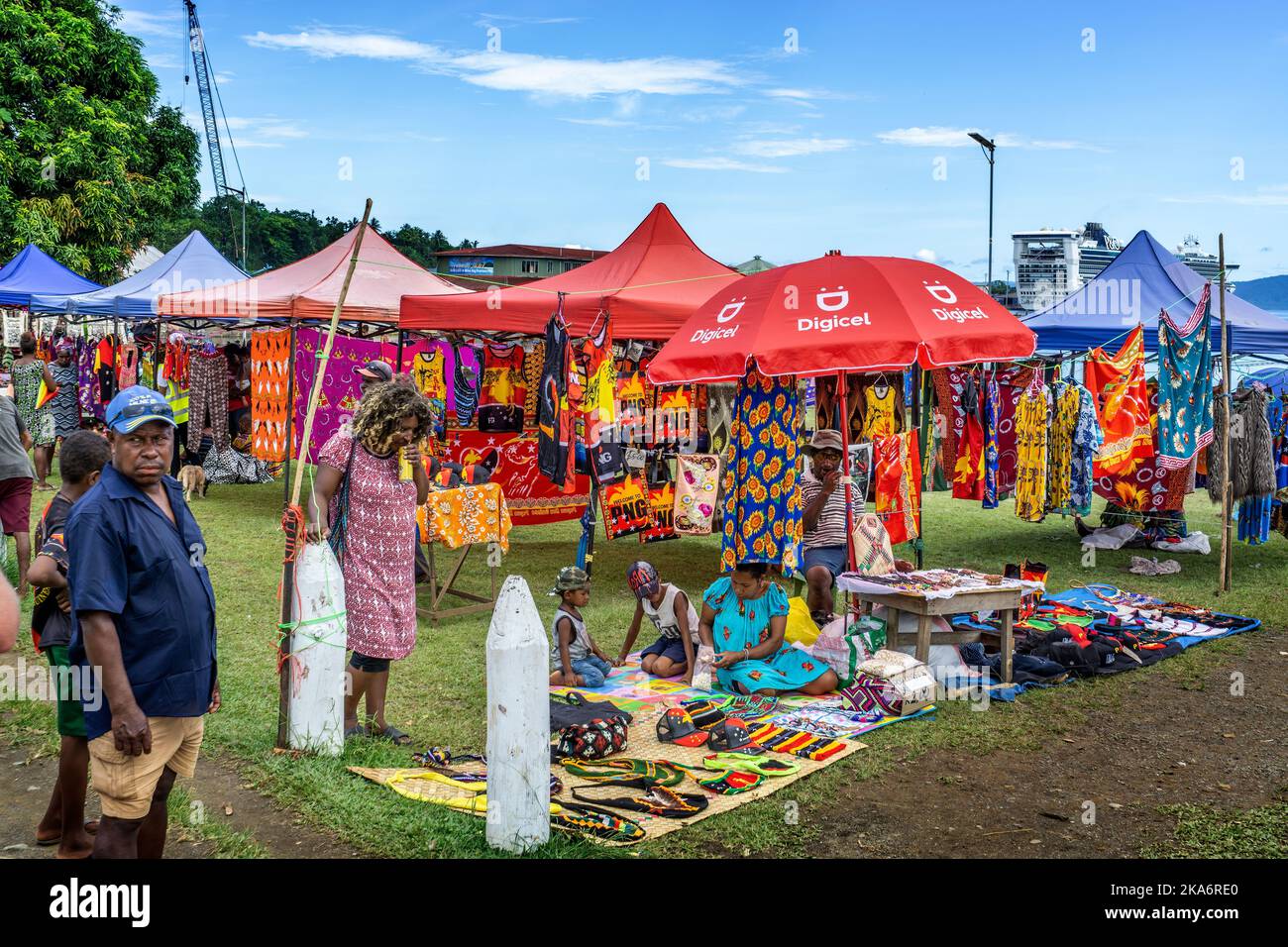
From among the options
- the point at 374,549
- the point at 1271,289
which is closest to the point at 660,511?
the point at 374,549

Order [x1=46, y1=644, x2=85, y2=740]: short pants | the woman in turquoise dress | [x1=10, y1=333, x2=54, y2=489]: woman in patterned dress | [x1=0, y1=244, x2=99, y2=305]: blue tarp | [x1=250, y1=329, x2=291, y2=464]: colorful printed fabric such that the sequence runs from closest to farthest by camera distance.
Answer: [x1=46, y1=644, x2=85, y2=740]: short pants < the woman in turquoise dress < [x1=250, y1=329, x2=291, y2=464]: colorful printed fabric < [x1=10, y1=333, x2=54, y2=489]: woman in patterned dress < [x1=0, y1=244, x2=99, y2=305]: blue tarp

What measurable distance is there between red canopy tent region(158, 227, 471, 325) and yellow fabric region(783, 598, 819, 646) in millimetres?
6035

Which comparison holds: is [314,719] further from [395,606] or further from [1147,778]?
[1147,778]

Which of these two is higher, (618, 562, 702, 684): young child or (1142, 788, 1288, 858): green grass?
(618, 562, 702, 684): young child

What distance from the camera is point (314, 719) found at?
203 inches

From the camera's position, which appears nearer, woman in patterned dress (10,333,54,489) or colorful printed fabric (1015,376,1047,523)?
colorful printed fabric (1015,376,1047,523)

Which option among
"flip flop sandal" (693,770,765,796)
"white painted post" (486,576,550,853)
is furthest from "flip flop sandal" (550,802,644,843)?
"flip flop sandal" (693,770,765,796)

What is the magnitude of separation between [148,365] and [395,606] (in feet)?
39.6

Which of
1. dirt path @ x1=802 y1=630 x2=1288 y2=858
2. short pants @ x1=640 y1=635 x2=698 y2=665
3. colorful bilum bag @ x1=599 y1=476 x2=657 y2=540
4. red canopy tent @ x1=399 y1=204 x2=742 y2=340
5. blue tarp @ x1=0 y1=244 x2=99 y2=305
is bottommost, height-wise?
dirt path @ x1=802 y1=630 x2=1288 y2=858

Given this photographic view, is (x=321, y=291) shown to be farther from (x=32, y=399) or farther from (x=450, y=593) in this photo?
(x=32, y=399)

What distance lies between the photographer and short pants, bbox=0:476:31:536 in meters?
7.38

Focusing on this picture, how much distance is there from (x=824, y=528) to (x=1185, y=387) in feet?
14.2

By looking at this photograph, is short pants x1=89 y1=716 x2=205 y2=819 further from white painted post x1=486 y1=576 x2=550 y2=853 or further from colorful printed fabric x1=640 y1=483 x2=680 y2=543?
colorful printed fabric x1=640 y1=483 x2=680 y2=543

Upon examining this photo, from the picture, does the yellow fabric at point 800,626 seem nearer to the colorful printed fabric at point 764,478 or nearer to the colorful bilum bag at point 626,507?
the colorful printed fabric at point 764,478
